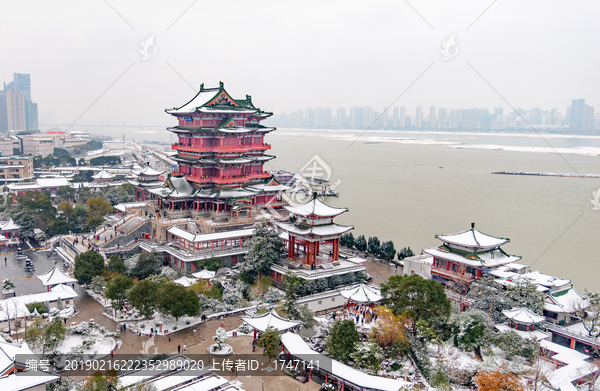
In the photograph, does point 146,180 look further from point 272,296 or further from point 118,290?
point 272,296

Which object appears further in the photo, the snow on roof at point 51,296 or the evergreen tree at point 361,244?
the evergreen tree at point 361,244

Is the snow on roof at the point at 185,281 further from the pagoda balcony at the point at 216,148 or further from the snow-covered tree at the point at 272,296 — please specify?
the pagoda balcony at the point at 216,148

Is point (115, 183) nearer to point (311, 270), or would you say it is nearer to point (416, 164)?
point (311, 270)

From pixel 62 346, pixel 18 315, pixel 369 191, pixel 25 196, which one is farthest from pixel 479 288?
pixel 369 191

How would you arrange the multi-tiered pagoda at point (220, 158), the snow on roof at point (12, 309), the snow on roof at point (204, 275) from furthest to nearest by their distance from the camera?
the multi-tiered pagoda at point (220, 158) → the snow on roof at point (204, 275) → the snow on roof at point (12, 309)

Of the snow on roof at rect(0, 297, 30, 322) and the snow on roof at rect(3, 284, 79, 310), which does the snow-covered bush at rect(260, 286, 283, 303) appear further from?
the snow on roof at rect(0, 297, 30, 322)

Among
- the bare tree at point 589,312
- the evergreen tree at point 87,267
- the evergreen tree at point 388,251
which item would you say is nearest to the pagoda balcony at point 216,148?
the evergreen tree at point 87,267
